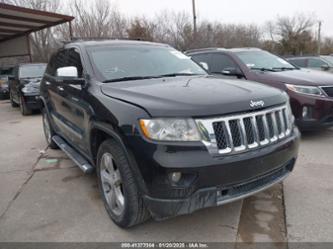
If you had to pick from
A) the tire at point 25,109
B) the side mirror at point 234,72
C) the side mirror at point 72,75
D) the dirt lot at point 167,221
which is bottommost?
the dirt lot at point 167,221

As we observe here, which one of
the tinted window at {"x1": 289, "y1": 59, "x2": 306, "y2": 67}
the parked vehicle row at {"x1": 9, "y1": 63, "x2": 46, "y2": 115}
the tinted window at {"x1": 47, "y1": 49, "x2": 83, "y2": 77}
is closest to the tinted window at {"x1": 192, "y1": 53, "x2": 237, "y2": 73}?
the tinted window at {"x1": 47, "y1": 49, "x2": 83, "y2": 77}

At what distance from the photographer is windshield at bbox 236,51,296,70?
6578mm

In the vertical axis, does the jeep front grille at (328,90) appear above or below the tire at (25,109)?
above

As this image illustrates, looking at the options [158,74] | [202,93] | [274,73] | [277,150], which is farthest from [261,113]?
[274,73]

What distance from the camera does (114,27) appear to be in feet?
93.0

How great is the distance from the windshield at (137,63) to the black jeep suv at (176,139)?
1.1 inches

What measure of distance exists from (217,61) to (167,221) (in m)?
4.83

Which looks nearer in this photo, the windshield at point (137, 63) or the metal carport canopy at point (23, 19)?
the windshield at point (137, 63)

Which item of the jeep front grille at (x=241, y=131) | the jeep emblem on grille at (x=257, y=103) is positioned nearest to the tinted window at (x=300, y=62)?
the jeep front grille at (x=241, y=131)

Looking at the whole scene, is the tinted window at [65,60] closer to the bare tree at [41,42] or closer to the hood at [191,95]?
the hood at [191,95]

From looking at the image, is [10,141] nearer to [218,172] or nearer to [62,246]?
[62,246]

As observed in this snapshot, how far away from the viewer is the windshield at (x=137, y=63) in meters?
3.55

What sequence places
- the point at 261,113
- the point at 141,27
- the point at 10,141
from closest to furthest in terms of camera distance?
the point at 261,113
the point at 10,141
the point at 141,27

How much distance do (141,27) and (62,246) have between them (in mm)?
26657
